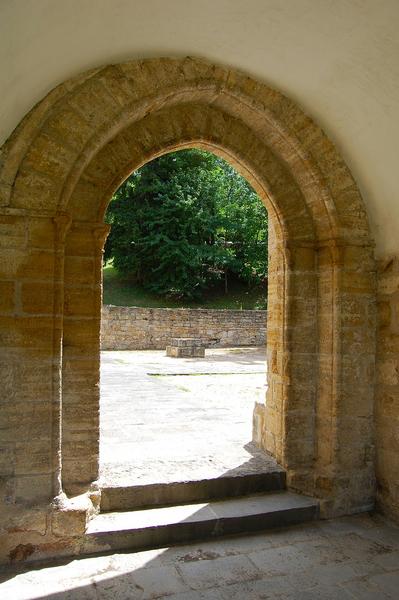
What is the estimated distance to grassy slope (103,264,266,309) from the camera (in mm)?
26016

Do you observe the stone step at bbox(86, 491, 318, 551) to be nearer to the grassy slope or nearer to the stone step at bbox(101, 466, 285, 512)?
the stone step at bbox(101, 466, 285, 512)

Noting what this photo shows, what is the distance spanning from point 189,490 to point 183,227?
72.6 ft

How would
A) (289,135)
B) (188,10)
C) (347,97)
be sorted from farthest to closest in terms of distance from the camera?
(289,135)
(347,97)
(188,10)

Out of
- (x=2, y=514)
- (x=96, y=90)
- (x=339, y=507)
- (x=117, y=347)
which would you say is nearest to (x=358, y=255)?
(x=339, y=507)

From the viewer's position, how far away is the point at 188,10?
311 centimetres

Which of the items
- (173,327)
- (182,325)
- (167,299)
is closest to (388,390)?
(173,327)

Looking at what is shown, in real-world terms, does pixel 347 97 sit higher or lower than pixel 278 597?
higher

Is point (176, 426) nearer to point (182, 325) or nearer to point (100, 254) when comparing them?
point (100, 254)

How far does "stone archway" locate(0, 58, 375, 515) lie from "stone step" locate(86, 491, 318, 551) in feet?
0.94

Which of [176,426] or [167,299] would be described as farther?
[167,299]

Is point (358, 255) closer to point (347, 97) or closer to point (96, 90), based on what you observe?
point (347, 97)

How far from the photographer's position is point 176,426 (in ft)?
19.0

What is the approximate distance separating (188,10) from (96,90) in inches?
33.3

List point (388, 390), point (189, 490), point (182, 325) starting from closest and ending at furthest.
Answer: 1. point (189, 490)
2. point (388, 390)
3. point (182, 325)
